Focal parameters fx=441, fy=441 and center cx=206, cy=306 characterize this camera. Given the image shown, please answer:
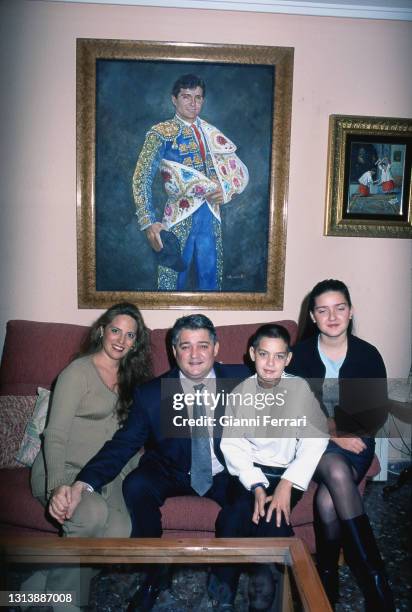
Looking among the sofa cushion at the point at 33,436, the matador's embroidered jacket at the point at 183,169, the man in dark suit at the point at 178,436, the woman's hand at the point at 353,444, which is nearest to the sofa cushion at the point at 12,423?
the sofa cushion at the point at 33,436

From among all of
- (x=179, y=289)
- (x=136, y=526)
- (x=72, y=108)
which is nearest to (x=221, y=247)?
(x=179, y=289)

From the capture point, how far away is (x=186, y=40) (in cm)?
238

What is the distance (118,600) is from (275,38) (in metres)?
2.68

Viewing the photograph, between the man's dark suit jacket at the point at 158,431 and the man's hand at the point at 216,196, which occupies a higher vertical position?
the man's hand at the point at 216,196

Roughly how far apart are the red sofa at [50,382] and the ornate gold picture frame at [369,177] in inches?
31.0

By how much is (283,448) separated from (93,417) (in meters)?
0.74

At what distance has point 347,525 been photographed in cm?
151

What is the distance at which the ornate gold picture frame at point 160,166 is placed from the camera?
2.38 m

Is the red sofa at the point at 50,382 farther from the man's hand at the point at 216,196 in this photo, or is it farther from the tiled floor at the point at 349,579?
the man's hand at the point at 216,196

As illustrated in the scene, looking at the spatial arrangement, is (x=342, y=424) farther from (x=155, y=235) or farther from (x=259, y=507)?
(x=155, y=235)

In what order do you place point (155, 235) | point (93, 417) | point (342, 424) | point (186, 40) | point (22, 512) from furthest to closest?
point (155, 235) → point (186, 40) → point (342, 424) → point (93, 417) → point (22, 512)

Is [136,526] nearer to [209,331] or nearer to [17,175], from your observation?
[209,331]

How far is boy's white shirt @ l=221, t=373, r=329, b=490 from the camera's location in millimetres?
1564

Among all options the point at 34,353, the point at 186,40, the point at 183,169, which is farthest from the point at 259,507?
the point at 186,40
